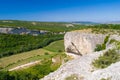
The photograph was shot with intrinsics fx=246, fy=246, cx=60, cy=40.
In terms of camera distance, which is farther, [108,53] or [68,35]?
[68,35]

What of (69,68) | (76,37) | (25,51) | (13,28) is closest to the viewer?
(69,68)

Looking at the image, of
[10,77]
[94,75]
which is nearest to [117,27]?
[10,77]

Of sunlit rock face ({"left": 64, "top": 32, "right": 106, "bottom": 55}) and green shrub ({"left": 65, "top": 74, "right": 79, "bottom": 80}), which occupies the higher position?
green shrub ({"left": 65, "top": 74, "right": 79, "bottom": 80})

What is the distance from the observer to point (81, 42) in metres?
40.7

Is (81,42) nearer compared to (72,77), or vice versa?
(72,77)

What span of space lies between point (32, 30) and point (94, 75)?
126013 millimetres

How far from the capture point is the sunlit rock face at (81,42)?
36.9 meters

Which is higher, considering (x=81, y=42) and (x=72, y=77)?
(x=72, y=77)

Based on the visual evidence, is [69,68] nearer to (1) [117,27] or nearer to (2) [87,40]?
(2) [87,40]

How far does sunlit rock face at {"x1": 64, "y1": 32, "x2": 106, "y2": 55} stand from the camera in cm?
3691

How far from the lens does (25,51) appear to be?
290 feet

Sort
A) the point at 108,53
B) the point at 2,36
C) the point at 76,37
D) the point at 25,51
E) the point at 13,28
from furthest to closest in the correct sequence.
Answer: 1. the point at 13,28
2. the point at 2,36
3. the point at 25,51
4. the point at 76,37
5. the point at 108,53

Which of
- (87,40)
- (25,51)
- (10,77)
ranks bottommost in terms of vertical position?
(25,51)

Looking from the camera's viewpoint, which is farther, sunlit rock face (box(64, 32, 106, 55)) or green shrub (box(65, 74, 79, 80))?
sunlit rock face (box(64, 32, 106, 55))
